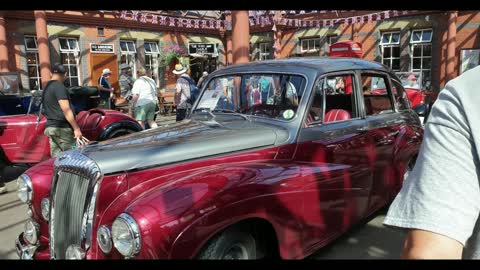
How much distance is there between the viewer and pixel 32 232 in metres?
2.94

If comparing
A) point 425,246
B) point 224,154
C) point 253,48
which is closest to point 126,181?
point 224,154

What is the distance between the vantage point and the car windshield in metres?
3.40

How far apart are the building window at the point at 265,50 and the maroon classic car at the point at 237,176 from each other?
16628 mm

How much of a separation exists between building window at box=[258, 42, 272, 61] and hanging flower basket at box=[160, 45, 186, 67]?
447 cm

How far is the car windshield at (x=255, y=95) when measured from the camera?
3398 millimetres

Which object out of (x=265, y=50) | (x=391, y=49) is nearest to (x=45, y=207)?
(x=391, y=49)

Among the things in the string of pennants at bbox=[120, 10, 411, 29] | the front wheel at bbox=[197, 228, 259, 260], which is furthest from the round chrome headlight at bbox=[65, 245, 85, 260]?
the string of pennants at bbox=[120, 10, 411, 29]

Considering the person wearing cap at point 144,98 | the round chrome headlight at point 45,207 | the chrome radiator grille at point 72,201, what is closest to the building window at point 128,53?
the person wearing cap at point 144,98

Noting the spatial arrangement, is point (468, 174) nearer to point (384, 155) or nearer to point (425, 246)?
point (425, 246)

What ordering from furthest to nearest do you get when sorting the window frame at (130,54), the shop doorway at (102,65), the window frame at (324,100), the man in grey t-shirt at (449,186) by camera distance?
the window frame at (130,54)
the shop doorway at (102,65)
the window frame at (324,100)
the man in grey t-shirt at (449,186)

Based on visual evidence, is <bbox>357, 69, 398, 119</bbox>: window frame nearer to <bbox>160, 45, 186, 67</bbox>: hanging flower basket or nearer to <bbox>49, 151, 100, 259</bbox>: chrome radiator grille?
<bbox>49, 151, 100, 259</bbox>: chrome radiator grille

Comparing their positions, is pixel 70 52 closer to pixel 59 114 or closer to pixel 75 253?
Result: pixel 59 114

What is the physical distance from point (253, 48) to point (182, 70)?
13195 millimetres

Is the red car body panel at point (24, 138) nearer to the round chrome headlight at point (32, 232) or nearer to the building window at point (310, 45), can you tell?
the round chrome headlight at point (32, 232)
